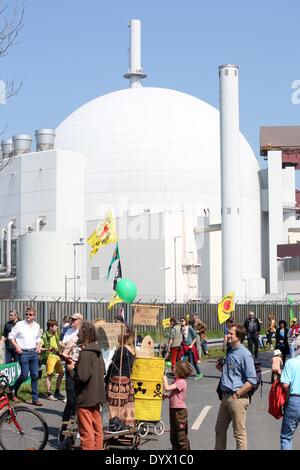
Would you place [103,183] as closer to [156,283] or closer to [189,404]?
[156,283]

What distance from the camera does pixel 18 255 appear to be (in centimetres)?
7188

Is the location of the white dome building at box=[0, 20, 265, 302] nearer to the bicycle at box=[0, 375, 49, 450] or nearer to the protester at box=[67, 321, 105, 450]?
the bicycle at box=[0, 375, 49, 450]

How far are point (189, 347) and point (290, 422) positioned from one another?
39.5 feet

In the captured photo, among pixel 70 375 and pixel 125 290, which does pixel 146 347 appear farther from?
pixel 125 290

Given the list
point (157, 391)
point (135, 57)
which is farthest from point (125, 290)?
point (135, 57)

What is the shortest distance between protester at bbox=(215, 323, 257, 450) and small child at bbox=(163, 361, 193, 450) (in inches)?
26.0

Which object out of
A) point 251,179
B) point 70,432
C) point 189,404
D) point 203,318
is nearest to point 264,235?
point 251,179

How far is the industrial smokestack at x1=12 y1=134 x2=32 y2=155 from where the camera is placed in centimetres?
8169

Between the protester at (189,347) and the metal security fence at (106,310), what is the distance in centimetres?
761

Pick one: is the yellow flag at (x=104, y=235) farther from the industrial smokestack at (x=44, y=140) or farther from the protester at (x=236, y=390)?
the industrial smokestack at (x=44, y=140)

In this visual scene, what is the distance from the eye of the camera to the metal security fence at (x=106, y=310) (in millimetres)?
32875

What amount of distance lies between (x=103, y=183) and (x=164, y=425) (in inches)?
2601

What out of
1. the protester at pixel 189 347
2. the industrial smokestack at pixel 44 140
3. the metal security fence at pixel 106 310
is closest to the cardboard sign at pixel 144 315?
the protester at pixel 189 347

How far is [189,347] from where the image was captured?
21.4m
